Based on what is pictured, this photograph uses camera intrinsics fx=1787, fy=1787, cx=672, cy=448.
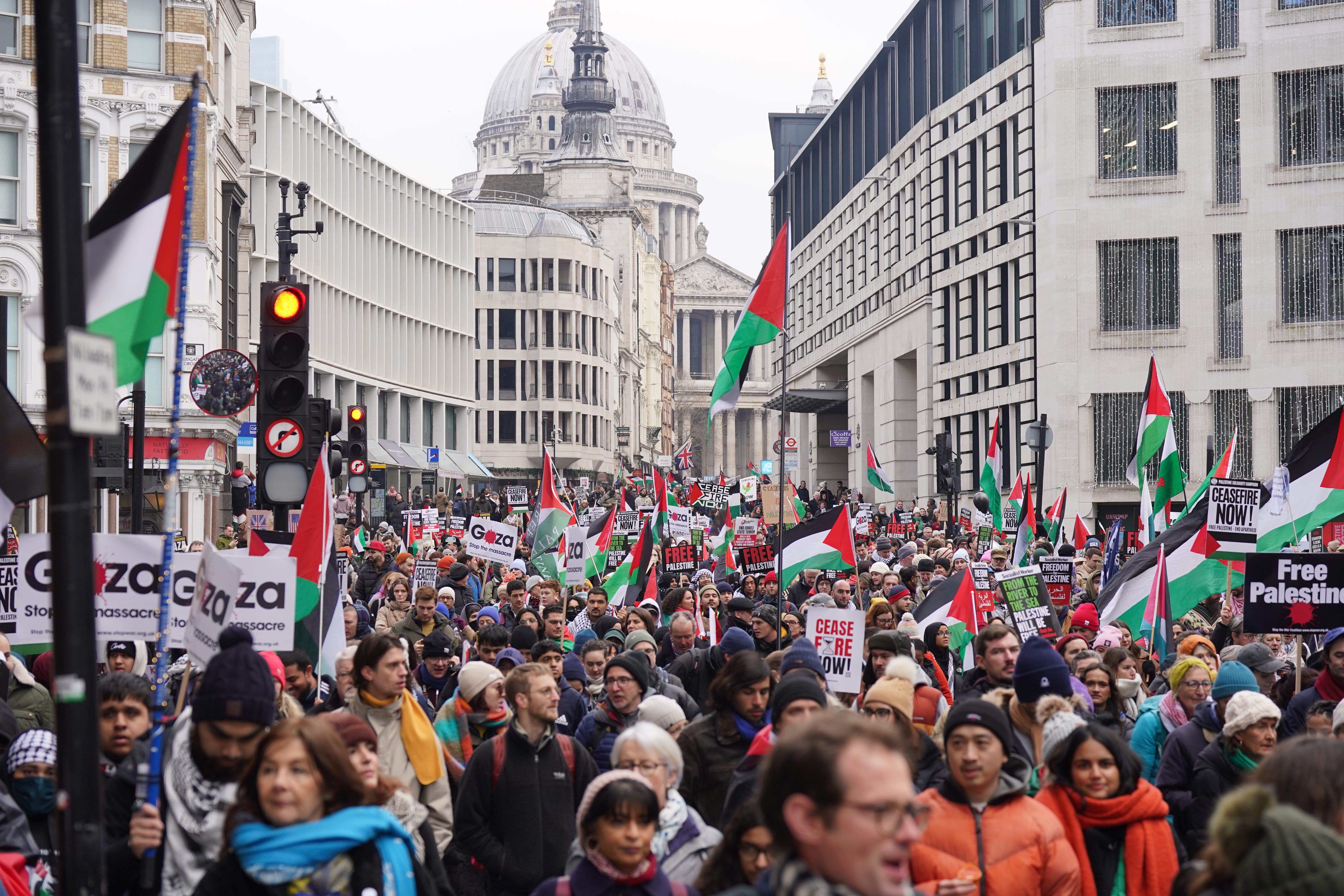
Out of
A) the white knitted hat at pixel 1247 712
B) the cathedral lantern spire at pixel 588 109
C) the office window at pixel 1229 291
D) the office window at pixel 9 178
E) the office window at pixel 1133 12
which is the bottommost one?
the white knitted hat at pixel 1247 712

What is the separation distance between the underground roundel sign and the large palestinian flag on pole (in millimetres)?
6694

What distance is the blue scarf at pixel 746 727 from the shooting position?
769 centimetres

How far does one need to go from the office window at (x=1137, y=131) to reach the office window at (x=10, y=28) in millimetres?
24918

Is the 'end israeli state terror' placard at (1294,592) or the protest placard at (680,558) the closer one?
the 'end israeli state terror' placard at (1294,592)

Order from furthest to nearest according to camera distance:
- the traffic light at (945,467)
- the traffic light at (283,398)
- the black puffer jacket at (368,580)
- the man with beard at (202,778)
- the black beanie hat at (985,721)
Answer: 1. the traffic light at (945,467)
2. the black puffer jacket at (368,580)
3. the traffic light at (283,398)
4. the black beanie hat at (985,721)
5. the man with beard at (202,778)

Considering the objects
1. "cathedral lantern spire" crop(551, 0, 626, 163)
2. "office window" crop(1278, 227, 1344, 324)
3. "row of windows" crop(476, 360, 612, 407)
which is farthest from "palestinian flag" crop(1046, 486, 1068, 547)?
"cathedral lantern spire" crop(551, 0, 626, 163)


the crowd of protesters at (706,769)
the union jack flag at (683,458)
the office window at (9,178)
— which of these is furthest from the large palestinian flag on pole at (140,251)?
the union jack flag at (683,458)

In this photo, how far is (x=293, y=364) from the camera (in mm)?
12258

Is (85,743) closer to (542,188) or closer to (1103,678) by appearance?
(1103,678)

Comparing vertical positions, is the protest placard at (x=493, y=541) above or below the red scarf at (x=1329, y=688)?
above

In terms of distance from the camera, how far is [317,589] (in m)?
10.4

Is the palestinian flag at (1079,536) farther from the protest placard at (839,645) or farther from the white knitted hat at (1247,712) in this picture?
the white knitted hat at (1247,712)

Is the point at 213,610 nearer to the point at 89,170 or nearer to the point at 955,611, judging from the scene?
the point at 955,611

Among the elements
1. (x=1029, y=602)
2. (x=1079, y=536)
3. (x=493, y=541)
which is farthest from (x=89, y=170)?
(x=1029, y=602)
